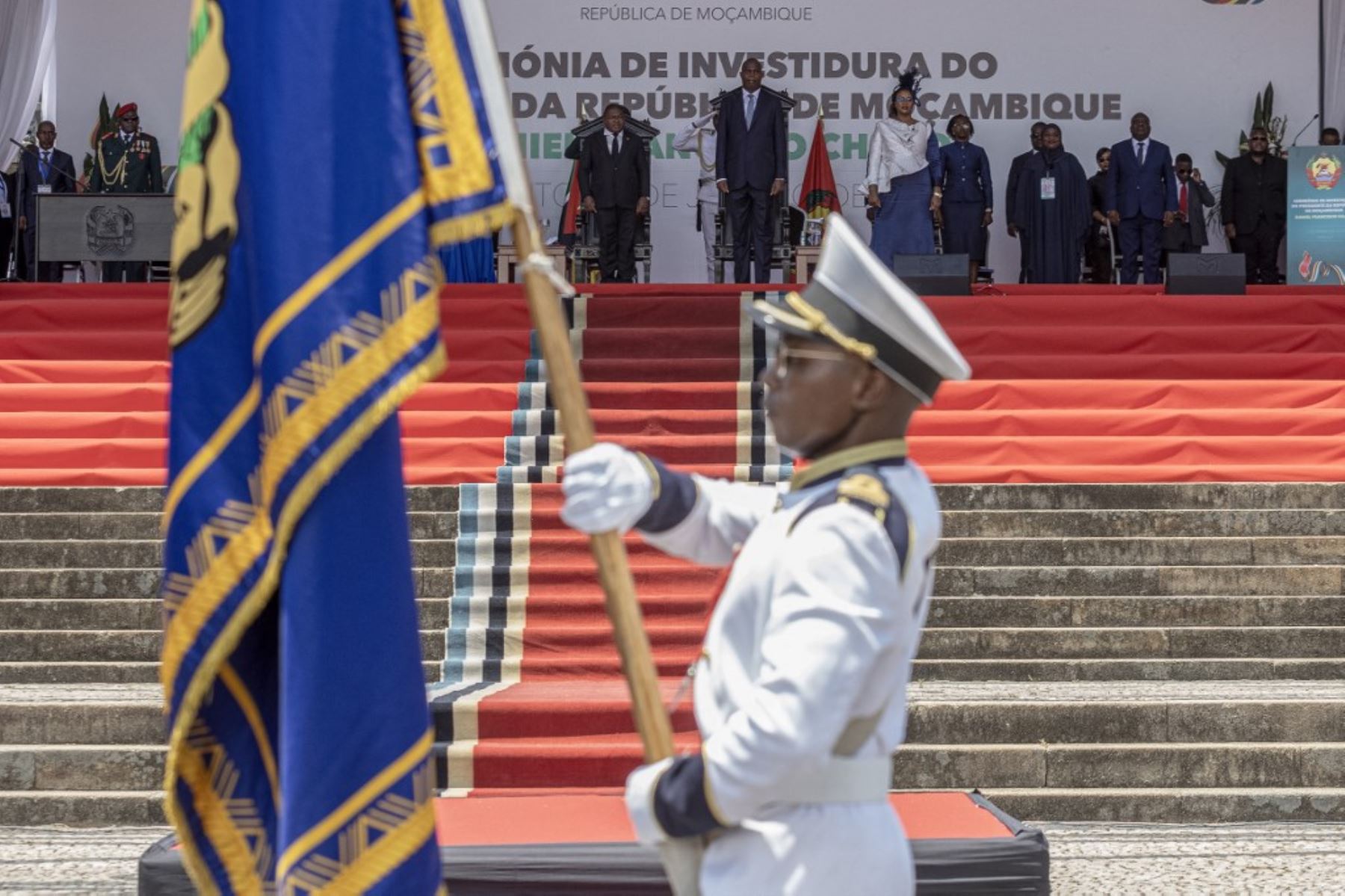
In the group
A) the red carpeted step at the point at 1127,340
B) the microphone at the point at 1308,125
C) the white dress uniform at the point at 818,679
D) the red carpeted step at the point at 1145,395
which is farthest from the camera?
the microphone at the point at 1308,125

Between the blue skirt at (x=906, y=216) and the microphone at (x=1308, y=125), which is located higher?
the microphone at (x=1308, y=125)

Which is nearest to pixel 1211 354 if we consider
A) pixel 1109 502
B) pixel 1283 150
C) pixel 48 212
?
pixel 1109 502

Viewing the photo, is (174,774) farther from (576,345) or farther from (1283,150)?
(1283,150)

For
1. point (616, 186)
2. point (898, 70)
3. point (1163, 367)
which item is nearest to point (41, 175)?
point (616, 186)

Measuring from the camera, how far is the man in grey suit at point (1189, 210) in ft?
52.4

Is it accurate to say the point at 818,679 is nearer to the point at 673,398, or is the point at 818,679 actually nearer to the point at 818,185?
the point at 673,398

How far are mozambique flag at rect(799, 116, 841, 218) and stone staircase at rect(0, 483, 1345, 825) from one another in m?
7.50

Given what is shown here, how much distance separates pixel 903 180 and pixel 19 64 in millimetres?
8615

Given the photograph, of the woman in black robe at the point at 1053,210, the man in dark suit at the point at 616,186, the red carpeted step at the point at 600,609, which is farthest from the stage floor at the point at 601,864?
the woman in black robe at the point at 1053,210

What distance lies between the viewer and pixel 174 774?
258cm

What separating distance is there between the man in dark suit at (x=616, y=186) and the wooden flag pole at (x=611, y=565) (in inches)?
501

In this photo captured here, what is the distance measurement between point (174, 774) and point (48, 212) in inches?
477

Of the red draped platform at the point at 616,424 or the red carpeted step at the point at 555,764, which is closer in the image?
the red carpeted step at the point at 555,764

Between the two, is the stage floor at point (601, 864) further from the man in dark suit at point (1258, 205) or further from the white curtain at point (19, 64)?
the white curtain at point (19, 64)
